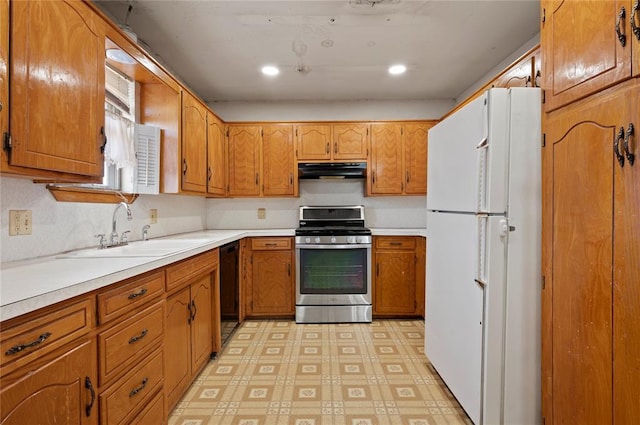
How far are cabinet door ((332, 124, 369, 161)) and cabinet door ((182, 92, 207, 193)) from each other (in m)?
1.47

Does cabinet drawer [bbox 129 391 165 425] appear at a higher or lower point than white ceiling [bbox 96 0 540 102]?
lower

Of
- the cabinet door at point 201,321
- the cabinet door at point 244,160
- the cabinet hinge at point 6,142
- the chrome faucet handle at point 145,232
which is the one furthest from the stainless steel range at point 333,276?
the cabinet hinge at point 6,142

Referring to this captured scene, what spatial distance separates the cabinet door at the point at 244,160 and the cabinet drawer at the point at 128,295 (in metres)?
2.09

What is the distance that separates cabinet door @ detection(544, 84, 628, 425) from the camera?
107 centimetres

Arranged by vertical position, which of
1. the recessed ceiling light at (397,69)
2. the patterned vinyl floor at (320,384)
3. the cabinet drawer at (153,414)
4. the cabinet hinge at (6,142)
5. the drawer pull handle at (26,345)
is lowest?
the patterned vinyl floor at (320,384)

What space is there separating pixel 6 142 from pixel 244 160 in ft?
8.34

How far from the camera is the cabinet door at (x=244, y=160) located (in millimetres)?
3547

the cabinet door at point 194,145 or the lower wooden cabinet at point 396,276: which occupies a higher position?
the cabinet door at point 194,145

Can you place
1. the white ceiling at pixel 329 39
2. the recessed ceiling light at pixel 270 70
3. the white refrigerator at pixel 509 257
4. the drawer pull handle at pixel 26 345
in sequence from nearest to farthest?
the drawer pull handle at pixel 26 345, the white refrigerator at pixel 509 257, the white ceiling at pixel 329 39, the recessed ceiling light at pixel 270 70

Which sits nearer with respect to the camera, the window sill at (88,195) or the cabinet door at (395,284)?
the window sill at (88,195)

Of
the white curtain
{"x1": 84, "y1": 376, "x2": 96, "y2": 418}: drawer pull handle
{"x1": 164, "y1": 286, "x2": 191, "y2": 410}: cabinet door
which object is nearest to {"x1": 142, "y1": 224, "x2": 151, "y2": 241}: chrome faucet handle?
the white curtain

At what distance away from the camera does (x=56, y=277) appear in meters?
1.08

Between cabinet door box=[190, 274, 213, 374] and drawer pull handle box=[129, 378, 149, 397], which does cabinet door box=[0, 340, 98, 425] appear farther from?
cabinet door box=[190, 274, 213, 374]

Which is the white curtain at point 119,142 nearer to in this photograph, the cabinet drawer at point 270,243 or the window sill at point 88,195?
the window sill at point 88,195
